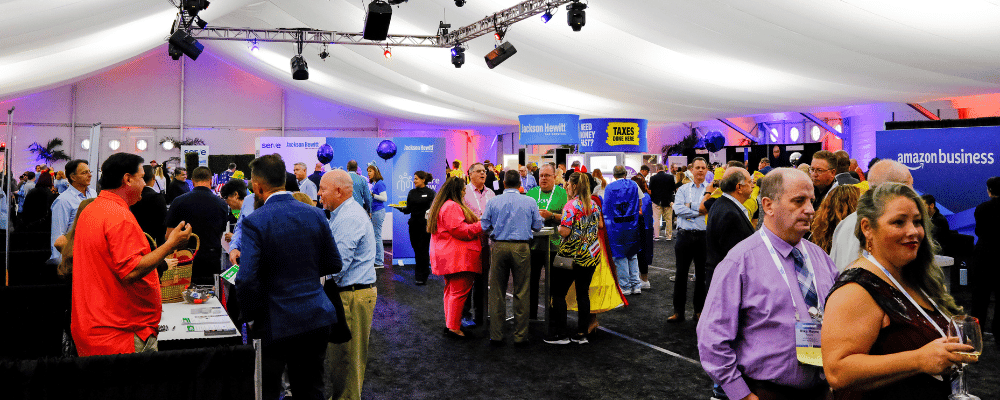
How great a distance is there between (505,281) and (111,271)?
10.3ft

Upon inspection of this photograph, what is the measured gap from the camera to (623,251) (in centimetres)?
672

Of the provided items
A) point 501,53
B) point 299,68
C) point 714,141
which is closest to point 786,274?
point 501,53

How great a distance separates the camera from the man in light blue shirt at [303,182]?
311 inches

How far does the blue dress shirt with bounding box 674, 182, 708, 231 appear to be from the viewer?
18.9 ft

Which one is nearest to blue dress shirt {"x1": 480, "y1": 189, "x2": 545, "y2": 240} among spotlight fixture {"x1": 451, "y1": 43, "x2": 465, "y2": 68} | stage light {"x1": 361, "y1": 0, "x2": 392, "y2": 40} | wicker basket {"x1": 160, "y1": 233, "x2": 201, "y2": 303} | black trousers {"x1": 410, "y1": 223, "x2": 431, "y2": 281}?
wicker basket {"x1": 160, "y1": 233, "x2": 201, "y2": 303}

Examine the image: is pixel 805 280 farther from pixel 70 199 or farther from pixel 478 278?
pixel 70 199

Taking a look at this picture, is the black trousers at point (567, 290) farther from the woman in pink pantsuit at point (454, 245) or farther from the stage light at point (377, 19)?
the stage light at point (377, 19)

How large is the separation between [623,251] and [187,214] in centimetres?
387

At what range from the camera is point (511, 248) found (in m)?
5.14

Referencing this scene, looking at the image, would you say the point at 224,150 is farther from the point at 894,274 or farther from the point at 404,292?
the point at 894,274

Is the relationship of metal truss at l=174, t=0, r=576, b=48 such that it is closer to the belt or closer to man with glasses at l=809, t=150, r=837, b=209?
man with glasses at l=809, t=150, r=837, b=209

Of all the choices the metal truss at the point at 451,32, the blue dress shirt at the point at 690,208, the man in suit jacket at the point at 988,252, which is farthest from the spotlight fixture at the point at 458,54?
the man in suit jacket at the point at 988,252

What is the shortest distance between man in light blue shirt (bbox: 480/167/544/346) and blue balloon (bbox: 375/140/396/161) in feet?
15.1

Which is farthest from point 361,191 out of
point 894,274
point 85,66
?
point 85,66
